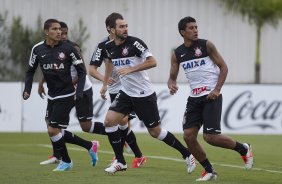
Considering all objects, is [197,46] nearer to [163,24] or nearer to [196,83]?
[196,83]

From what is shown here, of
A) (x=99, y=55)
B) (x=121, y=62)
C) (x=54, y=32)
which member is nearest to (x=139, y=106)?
(x=121, y=62)

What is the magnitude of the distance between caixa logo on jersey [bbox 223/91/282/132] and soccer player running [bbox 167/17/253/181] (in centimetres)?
1405

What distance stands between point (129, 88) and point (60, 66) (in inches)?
43.9

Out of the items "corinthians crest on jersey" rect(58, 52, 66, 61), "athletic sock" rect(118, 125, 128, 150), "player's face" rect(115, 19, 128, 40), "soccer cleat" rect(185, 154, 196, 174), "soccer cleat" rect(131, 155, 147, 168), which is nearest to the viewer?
"player's face" rect(115, 19, 128, 40)

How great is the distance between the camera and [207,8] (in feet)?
137

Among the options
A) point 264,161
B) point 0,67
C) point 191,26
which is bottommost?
point 0,67

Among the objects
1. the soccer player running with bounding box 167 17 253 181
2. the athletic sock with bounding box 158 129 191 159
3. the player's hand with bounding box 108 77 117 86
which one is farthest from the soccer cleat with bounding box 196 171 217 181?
the player's hand with bounding box 108 77 117 86

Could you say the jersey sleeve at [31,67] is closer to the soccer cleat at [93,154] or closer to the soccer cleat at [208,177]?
the soccer cleat at [93,154]

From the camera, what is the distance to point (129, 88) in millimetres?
14117

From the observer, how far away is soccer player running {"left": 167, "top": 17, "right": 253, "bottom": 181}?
12789 millimetres

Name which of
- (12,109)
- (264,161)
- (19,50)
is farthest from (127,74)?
(19,50)

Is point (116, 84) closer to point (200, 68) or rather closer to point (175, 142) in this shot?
point (175, 142)

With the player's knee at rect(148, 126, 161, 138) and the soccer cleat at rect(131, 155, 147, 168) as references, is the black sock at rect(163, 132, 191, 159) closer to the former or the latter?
the player's knee at rect(148, 126, 161, 138)

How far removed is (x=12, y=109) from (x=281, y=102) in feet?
25.7
